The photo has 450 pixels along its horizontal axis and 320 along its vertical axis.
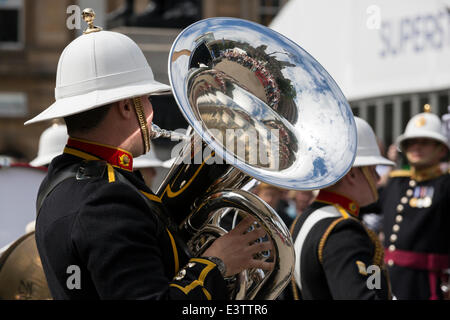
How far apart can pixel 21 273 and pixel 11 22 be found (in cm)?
1776

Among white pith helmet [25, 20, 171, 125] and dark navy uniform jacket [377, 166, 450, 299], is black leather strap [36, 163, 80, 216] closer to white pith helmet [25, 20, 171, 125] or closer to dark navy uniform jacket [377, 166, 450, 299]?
white pith helmet [25, 20, 171, 125]

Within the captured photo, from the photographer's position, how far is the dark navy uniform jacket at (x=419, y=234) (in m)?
5.68

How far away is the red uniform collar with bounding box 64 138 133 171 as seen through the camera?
7.36 ft

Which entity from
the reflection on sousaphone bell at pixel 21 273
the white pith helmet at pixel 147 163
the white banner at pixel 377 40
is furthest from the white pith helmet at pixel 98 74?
the white banner at pixel 377 40

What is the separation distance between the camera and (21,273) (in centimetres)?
321

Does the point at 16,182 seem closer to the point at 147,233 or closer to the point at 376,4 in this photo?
the point at 147,233

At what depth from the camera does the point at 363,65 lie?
716 centimetres

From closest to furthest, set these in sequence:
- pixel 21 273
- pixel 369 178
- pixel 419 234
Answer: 1. pixel 21 273
2. pixel 369 178
3. pixel 419 234

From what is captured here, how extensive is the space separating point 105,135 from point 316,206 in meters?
1.62

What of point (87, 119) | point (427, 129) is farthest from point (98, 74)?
point (427, 129)

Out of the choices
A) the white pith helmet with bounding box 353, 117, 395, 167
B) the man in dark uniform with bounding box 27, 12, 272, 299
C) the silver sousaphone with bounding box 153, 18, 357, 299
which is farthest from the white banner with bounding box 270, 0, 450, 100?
the man in dark uniform with bounding box 27, 12, 272, 299

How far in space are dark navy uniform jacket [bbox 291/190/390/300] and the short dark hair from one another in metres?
1.43

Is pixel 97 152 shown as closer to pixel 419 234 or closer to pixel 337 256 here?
pixel 337 256

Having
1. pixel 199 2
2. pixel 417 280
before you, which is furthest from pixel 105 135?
pixel 199 2
